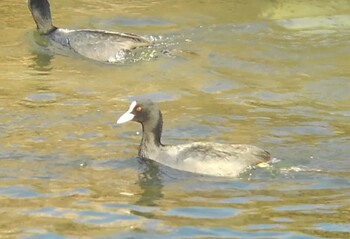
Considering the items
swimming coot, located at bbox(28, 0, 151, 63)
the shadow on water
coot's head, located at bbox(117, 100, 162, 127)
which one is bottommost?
the shadow on water

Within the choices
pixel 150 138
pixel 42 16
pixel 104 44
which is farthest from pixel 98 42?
pixel 150 138

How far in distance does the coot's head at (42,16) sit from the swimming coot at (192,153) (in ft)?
19.6

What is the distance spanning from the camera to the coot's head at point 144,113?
11.2 metres

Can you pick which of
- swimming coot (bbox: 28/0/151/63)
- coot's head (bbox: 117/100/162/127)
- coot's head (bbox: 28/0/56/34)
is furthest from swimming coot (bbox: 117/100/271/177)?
coot's head (bbox: 28/0/56/34)

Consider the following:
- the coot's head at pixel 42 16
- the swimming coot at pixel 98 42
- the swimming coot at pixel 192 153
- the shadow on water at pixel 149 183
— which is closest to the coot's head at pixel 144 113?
the swimming coot at pixel 192 153

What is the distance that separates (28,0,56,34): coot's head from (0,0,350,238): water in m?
0.32

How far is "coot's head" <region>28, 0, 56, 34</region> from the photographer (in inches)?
666

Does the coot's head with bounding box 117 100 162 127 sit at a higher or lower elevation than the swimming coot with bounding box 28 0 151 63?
higher

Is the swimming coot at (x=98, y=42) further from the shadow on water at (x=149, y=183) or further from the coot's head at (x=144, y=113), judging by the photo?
the shadow on water at (x=149, y=183)

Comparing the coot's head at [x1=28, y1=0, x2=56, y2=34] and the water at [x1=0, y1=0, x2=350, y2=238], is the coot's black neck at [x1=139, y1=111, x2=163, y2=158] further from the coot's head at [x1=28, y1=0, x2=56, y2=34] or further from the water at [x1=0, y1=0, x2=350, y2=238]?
the coot's head at [x1=28, y1=0, x2=56, y2=34]

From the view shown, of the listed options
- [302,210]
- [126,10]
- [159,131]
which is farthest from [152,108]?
[126,10]

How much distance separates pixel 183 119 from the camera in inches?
501

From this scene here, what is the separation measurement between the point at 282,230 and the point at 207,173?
1.94 m

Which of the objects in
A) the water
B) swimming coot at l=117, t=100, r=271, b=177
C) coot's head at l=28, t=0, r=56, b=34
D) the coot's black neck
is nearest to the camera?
the water
